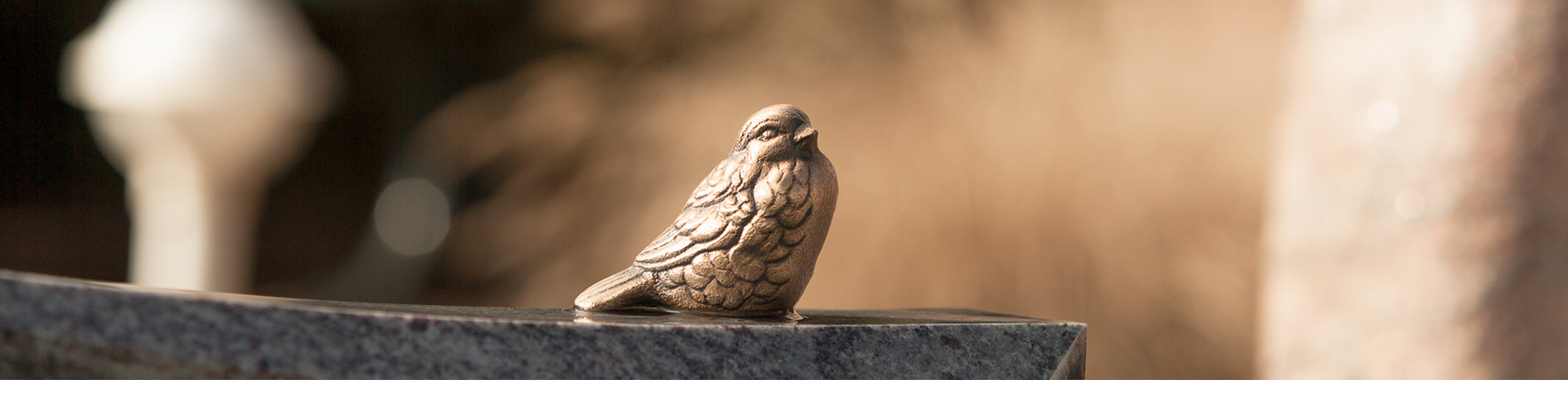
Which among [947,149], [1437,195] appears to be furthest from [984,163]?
[1437,195]

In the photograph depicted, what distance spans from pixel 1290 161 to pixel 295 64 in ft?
9.65

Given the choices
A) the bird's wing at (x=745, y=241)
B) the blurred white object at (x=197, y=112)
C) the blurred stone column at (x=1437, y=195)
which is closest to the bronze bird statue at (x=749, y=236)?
the bird's wing at (x=745, y=241)

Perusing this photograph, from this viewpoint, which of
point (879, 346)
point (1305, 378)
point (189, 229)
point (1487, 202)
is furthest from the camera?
point (189, 229)

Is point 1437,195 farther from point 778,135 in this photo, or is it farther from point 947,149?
point 778,135

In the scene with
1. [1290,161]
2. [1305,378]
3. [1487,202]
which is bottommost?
[1305,378]

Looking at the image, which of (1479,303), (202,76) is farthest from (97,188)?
(1479,303)

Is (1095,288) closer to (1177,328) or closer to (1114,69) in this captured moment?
(1177,328)

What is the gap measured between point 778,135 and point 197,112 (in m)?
2.08

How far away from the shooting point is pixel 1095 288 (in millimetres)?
2848

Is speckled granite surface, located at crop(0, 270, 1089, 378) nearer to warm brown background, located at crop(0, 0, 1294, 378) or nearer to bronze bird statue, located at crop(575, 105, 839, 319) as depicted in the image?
bronze bird statue, located at crop(575, 105, 839, 319)

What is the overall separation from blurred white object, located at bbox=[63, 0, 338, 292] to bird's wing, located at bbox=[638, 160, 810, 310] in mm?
1952

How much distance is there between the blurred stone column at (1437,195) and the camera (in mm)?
2016

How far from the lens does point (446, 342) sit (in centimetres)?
130

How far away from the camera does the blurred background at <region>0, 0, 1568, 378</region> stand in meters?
2.07
